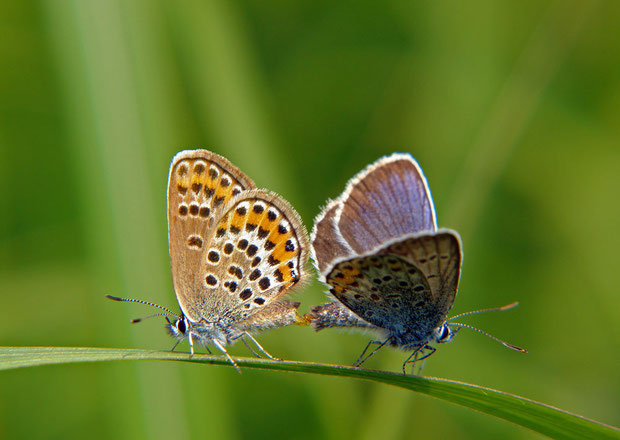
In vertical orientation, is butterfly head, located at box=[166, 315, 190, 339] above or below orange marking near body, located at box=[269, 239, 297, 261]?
below

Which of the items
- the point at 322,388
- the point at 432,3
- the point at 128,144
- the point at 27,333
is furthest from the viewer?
the point at 432,3

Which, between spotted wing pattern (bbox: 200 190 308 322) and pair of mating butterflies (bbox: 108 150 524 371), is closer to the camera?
pair of mating butterflies (bbox: 108 150 524 371)

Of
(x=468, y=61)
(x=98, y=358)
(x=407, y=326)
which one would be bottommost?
(x=98, y=358)

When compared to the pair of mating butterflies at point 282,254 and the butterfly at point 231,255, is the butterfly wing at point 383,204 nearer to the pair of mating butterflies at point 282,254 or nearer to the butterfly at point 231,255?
the pair of mating butterflies at point 282,254

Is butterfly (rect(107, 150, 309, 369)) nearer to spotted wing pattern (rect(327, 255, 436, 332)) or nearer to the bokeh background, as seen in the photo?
the bokeh background

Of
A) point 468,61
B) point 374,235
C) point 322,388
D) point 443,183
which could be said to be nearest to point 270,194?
point 374,235

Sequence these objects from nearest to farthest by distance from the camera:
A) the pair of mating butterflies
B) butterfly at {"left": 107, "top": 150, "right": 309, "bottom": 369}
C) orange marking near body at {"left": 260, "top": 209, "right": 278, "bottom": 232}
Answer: the pair of mating butterflies → butterfly at {"left": 107, "top": 150, "right": 309, "bottom": 369} → orange marking near body at {"left": 260, "top": 209, "right": 278, "bottom": 232}

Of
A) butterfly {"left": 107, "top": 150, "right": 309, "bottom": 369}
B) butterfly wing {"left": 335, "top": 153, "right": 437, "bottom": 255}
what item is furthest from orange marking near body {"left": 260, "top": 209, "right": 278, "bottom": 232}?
butterfly wing {"left": 335, "top": 153, "right": 437, "bottom": 255}

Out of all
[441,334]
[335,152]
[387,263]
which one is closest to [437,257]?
[387,263]

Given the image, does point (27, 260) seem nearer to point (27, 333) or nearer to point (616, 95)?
point (27, 333)

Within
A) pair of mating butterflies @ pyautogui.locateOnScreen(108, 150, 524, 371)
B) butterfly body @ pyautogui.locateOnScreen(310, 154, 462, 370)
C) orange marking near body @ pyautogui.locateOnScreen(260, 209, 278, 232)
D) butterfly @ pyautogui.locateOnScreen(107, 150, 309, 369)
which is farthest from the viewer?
orange marking near body @ pyautogui.locateOnScreen(260, 209, 278, 232)
